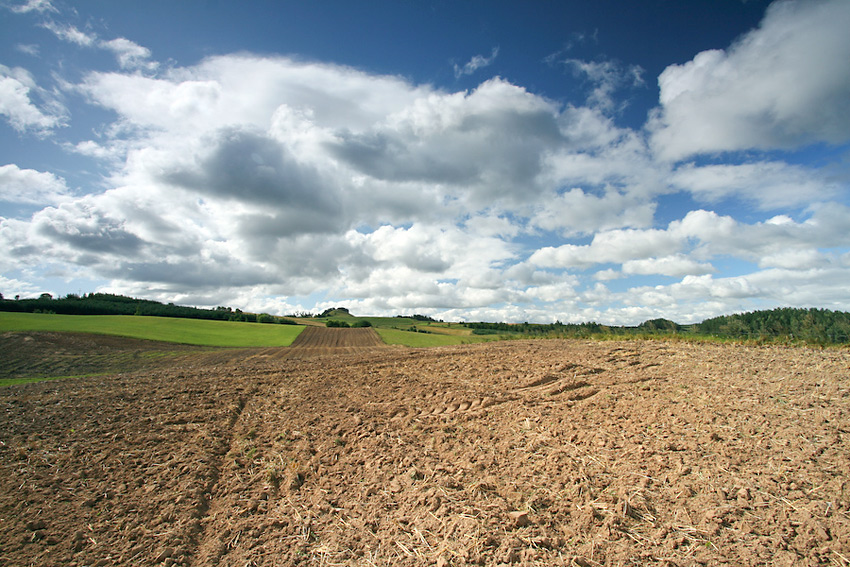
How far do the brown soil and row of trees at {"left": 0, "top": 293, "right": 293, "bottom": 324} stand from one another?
237 ft

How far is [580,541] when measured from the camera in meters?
3.96

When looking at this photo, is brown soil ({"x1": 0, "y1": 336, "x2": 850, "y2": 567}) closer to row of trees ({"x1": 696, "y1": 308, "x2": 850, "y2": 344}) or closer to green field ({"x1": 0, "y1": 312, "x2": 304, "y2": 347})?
row of trees ({"x1": 696, "y1": 308, "x2": 850, "y2": 344})

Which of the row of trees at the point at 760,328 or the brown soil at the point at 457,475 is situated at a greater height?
the row of trees at the point at 760,328

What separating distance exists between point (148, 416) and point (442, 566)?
769 cm

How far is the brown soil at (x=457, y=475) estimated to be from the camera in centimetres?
399

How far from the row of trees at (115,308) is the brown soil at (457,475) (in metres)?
72.3

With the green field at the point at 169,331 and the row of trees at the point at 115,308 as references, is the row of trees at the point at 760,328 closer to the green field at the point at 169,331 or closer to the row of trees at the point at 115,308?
the green field at the point at 169,331

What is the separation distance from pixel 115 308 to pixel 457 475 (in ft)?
285

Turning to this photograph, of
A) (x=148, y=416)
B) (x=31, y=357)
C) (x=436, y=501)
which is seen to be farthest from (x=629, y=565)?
(x=31, y=357)

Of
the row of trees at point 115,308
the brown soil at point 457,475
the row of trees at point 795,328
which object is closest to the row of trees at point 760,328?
the row of trees at point 795,328

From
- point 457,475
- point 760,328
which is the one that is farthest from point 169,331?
point 760,328

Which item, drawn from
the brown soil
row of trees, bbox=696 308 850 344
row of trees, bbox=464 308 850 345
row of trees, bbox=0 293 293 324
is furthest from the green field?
row of trees, bbox=696 308 850 344

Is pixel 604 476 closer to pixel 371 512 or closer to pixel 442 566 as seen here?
pixel 442 566

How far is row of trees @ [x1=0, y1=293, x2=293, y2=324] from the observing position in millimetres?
62188
